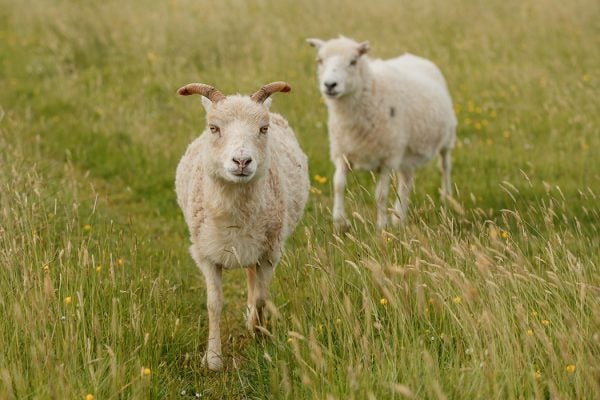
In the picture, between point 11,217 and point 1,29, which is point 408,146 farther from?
point 1,29

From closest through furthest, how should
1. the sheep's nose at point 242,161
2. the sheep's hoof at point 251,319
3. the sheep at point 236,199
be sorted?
the sheep's nose at point 242,161 → the sheep at point 236,199 → the sheep's hoof at point 251,319

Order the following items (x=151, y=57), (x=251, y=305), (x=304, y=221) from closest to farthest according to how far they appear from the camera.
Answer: (x=251, y=305) → (x=304, y=221) → (x=151, y=57)

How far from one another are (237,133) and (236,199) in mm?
460

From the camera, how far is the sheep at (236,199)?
4547mm

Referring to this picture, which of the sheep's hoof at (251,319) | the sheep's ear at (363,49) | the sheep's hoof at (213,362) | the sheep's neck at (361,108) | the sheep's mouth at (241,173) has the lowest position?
the sheep's hoof at (213,362)

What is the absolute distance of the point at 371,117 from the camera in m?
7.55

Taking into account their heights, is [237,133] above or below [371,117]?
above

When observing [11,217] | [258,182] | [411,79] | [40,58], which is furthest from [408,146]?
[40,58]

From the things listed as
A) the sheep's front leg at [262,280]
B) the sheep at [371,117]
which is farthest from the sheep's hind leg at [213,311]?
the sheep at [371,117]

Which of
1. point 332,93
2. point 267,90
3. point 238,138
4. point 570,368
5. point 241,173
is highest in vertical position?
point 267,90

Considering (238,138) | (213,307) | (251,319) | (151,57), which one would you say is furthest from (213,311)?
(151,57)

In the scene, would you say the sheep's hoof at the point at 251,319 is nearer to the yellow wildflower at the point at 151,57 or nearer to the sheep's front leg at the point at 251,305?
the sheep's front leg at the point at 251,305

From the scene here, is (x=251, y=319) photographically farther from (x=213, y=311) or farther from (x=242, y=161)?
(x=242, y=161)

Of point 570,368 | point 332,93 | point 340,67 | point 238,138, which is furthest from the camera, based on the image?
point 340,67
